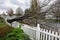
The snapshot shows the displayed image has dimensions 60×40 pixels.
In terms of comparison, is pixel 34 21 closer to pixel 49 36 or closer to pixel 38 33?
pixel 38 33

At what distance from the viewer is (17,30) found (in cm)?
740

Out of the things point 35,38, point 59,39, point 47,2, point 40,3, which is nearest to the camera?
point 59,39

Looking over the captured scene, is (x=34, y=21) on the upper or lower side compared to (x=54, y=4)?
lower

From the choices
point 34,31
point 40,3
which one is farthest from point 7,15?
point 34,31

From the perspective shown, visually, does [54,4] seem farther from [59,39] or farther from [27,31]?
[59,39]

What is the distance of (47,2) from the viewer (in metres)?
12.9

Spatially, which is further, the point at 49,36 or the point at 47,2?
the point at 47,2

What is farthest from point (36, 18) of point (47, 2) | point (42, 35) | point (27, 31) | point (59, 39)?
point (59, 39)

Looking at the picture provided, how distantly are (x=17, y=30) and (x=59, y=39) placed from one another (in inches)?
97.9

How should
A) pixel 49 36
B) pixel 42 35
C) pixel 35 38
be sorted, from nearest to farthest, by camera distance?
pixel 49 36, pixel 42 35, pixel 35 38

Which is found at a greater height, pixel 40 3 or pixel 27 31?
pixel 40 3

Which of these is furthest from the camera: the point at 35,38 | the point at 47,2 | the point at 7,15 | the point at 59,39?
the point at 7,15

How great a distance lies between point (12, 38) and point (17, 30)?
745 mm

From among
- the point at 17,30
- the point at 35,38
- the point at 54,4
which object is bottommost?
the point at 35,38
